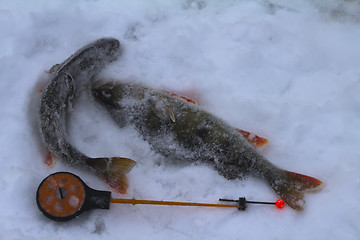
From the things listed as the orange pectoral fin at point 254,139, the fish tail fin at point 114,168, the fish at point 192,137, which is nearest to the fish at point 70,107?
the fish tail fin at point 114,168

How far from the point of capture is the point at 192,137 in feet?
11.4

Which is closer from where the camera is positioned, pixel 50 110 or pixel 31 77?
pixel 50 110

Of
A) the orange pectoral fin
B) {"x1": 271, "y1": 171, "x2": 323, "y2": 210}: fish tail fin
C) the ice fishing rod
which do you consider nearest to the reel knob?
the ice fishing rod

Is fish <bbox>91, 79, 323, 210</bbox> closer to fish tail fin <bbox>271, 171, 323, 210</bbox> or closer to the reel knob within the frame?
fish tail fin <bbox>271, 171, 323, 210</bbox>

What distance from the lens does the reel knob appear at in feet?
10.2

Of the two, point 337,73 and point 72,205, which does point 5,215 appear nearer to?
point 72,205

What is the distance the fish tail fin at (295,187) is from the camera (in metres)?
3.32

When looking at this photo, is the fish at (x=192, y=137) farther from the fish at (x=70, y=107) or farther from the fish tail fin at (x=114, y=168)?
the fish tail fin at (x=114, y=168)

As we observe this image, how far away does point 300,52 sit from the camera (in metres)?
3.92

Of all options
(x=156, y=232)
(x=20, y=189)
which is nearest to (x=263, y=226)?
(x=156, y=232)

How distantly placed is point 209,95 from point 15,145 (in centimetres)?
188

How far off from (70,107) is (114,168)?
783 mm

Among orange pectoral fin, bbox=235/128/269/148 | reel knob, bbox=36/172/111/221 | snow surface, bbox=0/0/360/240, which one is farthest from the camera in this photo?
orange pectoral fin, bbox=235/128/269/148

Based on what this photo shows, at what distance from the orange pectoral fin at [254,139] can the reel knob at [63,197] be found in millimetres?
1481
